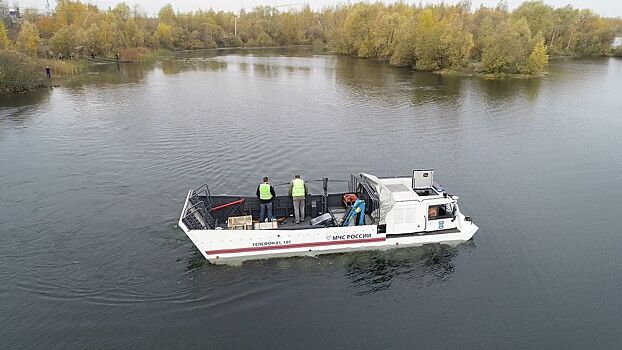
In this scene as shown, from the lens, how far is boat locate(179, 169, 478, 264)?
1691cm

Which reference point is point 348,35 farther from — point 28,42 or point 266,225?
point 266,225

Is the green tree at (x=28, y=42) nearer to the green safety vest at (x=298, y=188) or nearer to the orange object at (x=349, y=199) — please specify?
the green safety vest at (x=298, y=188)

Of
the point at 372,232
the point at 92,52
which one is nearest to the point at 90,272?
the point at 372,232

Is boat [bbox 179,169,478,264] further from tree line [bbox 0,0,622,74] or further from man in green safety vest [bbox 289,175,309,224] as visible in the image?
tree line [bbox 0,0,622,74]

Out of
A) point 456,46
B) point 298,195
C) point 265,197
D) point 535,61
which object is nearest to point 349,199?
point 298,195

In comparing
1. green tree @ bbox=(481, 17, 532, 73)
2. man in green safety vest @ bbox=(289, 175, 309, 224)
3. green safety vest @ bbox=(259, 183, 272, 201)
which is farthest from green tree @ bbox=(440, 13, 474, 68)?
green safety vest @ bbox=(259, 183, 272, 201)

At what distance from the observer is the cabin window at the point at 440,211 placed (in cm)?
1814

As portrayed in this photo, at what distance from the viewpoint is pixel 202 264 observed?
676 inches

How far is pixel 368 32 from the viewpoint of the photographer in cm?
9975

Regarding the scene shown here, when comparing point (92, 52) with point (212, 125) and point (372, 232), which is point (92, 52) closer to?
point (212, 125)

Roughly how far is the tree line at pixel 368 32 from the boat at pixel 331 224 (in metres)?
55.1

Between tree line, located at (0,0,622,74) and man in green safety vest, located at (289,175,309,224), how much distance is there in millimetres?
57139

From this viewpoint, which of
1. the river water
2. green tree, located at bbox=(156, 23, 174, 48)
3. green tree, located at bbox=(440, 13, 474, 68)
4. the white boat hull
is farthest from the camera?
green tree, located at bbox=(156, 23, 174, 48)

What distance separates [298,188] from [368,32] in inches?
3479
